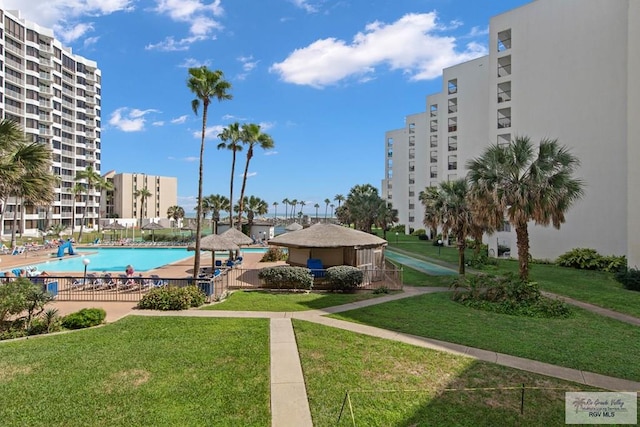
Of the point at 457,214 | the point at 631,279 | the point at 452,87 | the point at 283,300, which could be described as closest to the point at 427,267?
the point at 457,214

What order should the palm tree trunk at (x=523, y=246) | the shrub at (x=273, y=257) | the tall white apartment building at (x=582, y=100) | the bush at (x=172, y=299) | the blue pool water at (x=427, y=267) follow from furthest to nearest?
1. the shrub at (x=273, y=257)
2. the blue pool water at (x=427, y=267)
3. the tall white apartment building at (x=582, y=100)
4. the palm tree trunk at (x=523, y=246)
5. the bush at (x=172, y=299)

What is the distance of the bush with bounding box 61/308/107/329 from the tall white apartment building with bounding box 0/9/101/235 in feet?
158

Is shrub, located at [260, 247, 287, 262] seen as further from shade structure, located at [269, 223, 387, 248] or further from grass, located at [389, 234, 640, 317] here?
grass, located at [389, 234, 640, 317]

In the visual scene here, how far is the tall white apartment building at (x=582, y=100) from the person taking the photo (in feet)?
76.0

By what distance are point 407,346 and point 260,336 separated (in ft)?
14.3

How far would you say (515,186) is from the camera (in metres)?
17.3

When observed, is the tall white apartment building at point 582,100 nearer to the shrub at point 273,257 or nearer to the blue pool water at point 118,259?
the shrub at point 273,257

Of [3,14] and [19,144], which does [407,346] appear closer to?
[19,144]

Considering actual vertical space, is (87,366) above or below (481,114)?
below

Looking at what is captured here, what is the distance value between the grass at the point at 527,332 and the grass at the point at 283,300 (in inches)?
73.9

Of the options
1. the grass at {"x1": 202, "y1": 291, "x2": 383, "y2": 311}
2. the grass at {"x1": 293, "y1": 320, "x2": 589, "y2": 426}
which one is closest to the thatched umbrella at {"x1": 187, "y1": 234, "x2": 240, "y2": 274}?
the grass at {"x1": 202, "y1": 291, "x2": 383, "y2": 311}

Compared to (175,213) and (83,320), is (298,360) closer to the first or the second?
(83,320)

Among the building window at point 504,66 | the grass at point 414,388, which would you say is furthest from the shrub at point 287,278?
the building window at point 504,66

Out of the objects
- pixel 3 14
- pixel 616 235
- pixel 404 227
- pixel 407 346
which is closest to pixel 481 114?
Result: pixel 616 235
